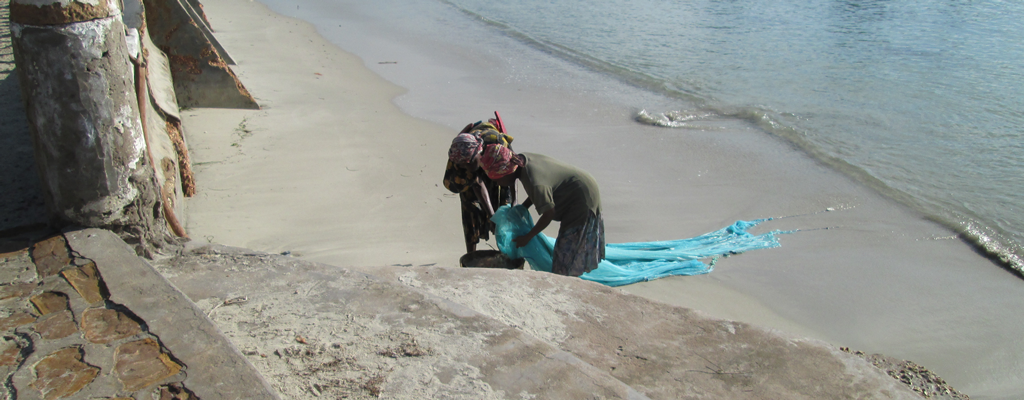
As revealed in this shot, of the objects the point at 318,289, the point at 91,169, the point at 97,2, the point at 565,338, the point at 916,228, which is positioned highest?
the point at 97,2

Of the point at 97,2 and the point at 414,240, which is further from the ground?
the point at 97,2

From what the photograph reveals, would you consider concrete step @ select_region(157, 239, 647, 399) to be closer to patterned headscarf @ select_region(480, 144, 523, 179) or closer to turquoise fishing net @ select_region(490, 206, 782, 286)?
patterned headscarf @ select_region(480, 144, 523, 179)

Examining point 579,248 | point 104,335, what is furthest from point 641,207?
point 104,335

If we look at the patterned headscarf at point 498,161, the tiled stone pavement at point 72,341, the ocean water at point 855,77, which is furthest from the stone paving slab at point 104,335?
the ocean water at point 855,77

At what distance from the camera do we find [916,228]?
19.8 ft

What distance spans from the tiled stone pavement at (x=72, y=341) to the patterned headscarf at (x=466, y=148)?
2064mm

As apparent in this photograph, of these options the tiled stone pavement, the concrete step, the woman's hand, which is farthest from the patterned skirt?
the tiled stone pavement

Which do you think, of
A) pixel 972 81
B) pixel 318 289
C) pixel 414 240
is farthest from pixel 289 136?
pixel 972 81

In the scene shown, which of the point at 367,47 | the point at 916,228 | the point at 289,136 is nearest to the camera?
the point at 916,228

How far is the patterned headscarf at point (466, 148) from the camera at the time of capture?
3.97 m

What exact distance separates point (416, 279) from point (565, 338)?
916mm

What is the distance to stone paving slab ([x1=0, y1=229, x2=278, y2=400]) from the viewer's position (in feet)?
6.42

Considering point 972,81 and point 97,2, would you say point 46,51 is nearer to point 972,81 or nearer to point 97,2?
point 97,2

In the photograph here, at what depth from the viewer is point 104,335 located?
2217mm
